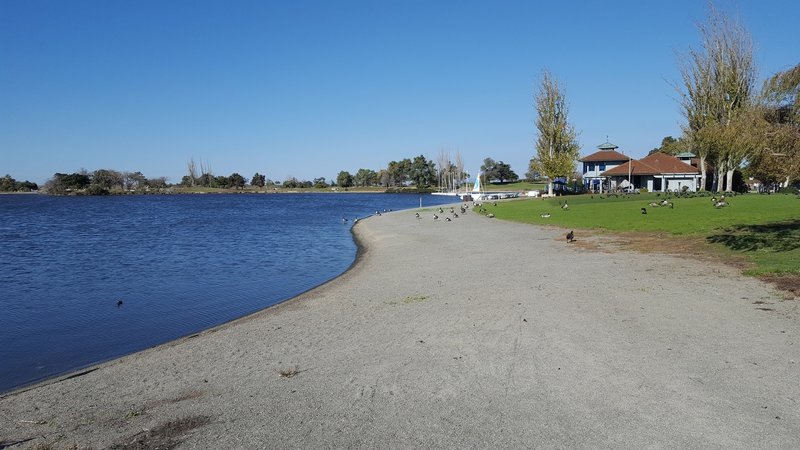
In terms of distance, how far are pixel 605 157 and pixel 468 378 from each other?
79.6 metres

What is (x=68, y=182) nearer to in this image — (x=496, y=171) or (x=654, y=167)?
(x=496, y=171)

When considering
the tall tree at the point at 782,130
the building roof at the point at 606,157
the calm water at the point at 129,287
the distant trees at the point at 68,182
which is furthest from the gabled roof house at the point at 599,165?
the distant trees at the point at 68,182

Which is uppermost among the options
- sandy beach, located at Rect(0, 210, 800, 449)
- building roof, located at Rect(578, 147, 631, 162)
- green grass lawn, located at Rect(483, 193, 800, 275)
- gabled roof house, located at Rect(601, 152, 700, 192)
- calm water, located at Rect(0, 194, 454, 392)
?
building roof, located at Rect(578, 147, 631, 162)

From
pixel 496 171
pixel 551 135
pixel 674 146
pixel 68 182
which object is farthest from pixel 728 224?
pixel 68 182

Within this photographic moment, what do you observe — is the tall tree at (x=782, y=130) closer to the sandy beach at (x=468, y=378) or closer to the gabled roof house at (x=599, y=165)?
the sandy beach at (x=468, y=378)

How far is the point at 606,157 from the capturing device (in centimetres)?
7988

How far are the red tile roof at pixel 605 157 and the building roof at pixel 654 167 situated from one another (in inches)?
165

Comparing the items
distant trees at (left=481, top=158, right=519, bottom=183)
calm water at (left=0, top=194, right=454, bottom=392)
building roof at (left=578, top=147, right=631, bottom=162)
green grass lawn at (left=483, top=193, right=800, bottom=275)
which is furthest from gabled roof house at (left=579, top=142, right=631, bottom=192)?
distant trees at (left=481, top=158, right=519, bottom=183)

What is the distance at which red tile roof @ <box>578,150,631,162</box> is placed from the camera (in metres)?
78.8

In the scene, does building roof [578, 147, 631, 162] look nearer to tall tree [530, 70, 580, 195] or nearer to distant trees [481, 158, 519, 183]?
tall tree [530, 70, 580, 195]

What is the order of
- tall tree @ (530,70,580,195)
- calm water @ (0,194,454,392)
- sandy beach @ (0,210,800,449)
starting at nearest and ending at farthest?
sandy beach @ (0,210,800,449)
calm water @ (0,194,454,392)
tall tree @ (530,70,580,195)

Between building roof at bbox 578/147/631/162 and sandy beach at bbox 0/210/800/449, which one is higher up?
building roof at bbox 578/147/631/162

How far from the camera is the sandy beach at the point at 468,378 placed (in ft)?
18.4

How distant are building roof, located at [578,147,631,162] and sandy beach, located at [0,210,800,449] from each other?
7036 centimetres
